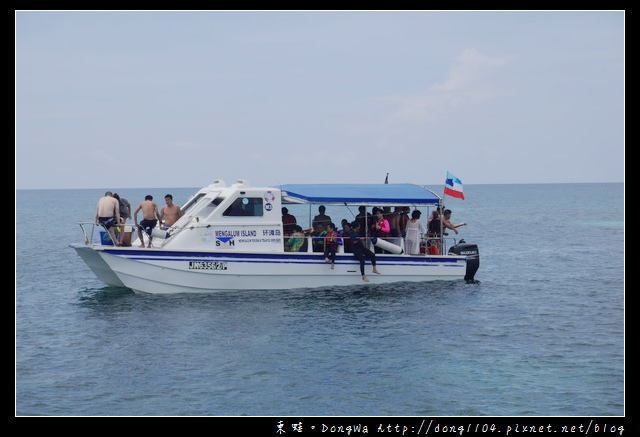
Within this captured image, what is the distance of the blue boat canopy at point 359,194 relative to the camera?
924 inches

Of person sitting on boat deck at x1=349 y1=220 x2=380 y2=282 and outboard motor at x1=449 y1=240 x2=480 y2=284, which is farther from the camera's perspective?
outboard motor at x1=449 y1=240 x2=480 y2=284

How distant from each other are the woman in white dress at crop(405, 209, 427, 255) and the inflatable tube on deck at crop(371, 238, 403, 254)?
1.84 feet

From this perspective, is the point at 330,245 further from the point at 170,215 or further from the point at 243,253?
the point at 170,215

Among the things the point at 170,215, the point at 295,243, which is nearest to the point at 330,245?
the point at 295,243

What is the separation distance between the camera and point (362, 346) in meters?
18.0

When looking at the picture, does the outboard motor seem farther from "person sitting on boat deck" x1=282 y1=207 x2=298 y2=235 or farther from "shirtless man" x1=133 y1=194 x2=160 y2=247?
"shirtless man" x1=133 y1=194 x2=160 y2=247

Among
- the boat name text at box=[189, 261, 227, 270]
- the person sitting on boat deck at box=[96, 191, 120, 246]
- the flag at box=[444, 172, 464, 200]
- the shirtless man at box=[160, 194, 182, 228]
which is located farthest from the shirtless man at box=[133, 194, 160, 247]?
the flag at box=[444, 172, 464, 200]

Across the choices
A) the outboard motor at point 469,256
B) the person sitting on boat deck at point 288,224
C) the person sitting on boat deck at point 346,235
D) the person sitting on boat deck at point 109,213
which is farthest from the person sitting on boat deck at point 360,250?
the person sitting on boat deck at point 109,213

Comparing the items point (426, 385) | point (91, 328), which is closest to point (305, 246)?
point (91, 328)

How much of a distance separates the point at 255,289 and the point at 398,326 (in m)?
5.15

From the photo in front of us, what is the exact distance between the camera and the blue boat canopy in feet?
77.0

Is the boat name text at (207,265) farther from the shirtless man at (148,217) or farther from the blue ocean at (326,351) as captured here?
the shirtless man at (148,217)
